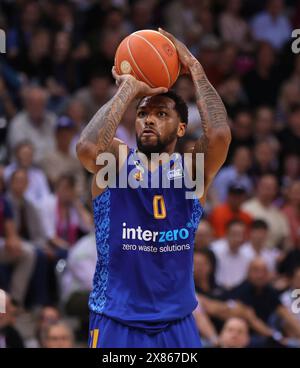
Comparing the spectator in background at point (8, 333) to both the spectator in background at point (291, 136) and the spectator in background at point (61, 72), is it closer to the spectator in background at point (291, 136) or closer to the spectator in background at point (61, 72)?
the spectator in background at point (61, 72)

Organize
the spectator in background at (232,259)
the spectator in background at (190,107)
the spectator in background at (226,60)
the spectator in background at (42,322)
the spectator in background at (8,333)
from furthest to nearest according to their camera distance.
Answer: the spectator in background at (226,60) < the spectator in background at (190,107) < the spectator in background at (232,259) < the spectator in background at (42,322) < the spectator in background at (8,333)

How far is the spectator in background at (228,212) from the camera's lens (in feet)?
44.0

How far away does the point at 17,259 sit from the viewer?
11766 mm

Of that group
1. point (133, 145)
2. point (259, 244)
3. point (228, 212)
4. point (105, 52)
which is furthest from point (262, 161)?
point (105, 52)

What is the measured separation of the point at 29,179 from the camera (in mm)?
12875

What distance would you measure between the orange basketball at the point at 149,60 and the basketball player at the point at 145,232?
0.26 feet

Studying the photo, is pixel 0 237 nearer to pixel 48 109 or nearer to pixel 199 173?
pixel 48 109

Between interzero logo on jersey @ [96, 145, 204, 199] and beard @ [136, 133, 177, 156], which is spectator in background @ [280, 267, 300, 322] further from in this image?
beard @ [136, 133, 177, 156]

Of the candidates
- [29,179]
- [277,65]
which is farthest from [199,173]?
[277,65]

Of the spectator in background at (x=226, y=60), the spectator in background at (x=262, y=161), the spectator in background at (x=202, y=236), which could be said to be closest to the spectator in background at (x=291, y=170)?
the spectator in background at (x=262, y=161)

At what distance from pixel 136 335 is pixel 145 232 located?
0.67 m

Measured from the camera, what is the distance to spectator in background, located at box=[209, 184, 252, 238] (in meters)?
13.4

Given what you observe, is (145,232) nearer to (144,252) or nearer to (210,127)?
(144,252)

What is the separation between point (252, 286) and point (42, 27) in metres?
5.17
